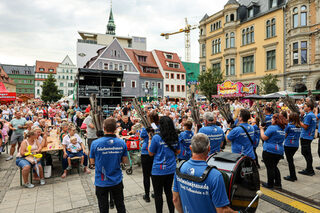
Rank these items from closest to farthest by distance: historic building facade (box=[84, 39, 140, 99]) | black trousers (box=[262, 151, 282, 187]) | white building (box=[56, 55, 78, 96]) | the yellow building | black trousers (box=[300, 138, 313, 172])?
black trousers (box=[262, 151, 282, 187]), black trousers (box=[300, 138, 313, 172]), the yellow building, historic building facade (box=[84, 39, 140, 99]), white building (box=[56, 55, 78, 96])

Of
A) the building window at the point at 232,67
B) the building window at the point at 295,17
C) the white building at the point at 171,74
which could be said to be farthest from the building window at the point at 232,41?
the white building at the point at 171,74

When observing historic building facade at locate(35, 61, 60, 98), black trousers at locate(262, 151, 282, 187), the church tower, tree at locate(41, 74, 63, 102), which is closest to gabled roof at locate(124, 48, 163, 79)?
tree at locate(41, 74, 63, 102)

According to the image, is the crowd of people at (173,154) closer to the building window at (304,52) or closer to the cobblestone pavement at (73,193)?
the cobblestone pavement at (73,193)

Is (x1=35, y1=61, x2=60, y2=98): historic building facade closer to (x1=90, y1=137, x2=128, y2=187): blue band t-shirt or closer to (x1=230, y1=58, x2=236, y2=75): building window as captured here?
(x1=230, y1=58, x2=236, y2=75): building window

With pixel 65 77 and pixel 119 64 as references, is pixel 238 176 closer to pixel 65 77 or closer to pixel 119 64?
pixel 119 64

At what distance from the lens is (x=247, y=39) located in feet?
106

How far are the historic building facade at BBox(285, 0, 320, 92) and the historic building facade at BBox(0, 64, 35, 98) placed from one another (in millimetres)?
90938

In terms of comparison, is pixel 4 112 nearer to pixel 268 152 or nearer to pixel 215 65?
pixel 268 152

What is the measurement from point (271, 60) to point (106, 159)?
Result: 32219mm

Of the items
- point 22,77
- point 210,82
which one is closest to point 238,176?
point 210,82

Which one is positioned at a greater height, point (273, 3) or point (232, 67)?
point (273, 3)

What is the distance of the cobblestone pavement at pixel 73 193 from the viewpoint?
436cm

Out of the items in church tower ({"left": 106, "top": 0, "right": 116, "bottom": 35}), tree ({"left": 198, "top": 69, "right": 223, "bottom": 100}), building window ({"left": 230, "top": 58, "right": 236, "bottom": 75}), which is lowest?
tree ({"left": 198, "top": 69, "right": 223, "bottom": 100})

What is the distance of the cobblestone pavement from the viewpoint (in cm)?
436
